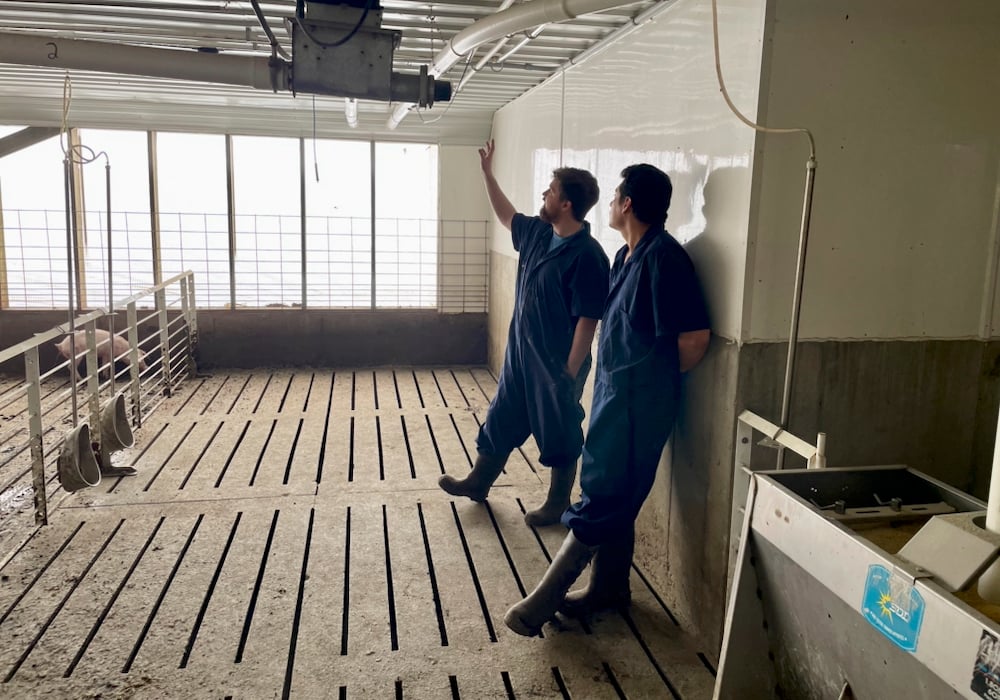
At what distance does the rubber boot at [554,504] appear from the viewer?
3.21 meters

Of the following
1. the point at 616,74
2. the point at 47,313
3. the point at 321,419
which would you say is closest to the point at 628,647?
the point at 616,74

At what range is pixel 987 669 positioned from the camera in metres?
1.02

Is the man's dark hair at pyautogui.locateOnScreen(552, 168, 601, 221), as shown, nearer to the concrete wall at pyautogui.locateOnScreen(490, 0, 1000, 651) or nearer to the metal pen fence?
the concrete wall at pyautogui.locateOnScreen(490, 0, 1000, 651)

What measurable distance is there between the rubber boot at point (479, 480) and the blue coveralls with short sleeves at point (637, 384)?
39.1 inches

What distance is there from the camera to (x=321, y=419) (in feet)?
15.8

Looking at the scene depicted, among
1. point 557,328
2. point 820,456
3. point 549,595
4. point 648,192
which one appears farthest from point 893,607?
point 557,328

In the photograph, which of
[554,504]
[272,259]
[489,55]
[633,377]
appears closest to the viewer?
[633,377]

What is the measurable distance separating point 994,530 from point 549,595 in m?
1.48

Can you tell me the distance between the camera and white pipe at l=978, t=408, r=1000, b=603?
3.63 feet

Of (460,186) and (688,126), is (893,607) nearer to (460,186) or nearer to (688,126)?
(688,126)

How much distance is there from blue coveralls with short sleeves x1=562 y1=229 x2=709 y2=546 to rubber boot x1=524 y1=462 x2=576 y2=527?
30.8 inches

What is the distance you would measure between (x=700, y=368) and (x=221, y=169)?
4.95 metres

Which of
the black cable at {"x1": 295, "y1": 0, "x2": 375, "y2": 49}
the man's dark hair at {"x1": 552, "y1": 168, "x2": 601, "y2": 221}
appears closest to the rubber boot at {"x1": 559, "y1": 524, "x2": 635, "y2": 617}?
the man's dark hair at {"x1": 552, "y1": 168, "x2": 601, "y2": 221}

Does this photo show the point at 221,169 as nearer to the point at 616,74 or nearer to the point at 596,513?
the point at 616,74
